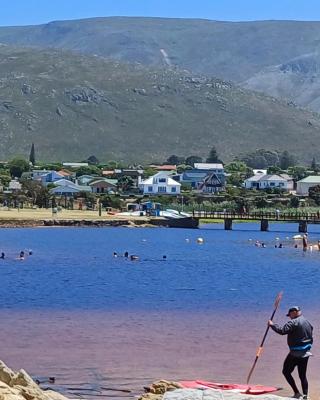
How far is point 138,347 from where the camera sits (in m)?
29.9

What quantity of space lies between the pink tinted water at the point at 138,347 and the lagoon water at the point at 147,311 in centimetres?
3

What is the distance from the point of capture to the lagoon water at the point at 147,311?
27.0m

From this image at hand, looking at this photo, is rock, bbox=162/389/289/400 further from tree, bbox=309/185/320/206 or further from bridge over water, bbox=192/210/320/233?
tree, bbox=309/185/320/206

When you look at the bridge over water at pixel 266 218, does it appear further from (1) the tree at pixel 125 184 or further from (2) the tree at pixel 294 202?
(1) the tree at pixel 125 184

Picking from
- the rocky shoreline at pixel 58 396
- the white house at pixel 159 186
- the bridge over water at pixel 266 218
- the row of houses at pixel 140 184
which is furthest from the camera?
the white house at pixel 159 186

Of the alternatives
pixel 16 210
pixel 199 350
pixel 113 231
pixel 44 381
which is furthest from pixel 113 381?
pixel 16 210

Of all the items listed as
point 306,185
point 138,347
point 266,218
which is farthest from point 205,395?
point 306,185

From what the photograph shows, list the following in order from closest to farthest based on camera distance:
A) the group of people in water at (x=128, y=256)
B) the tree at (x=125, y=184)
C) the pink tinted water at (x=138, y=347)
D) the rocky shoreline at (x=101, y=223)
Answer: the pink tinted water at (x=138, y=347), the group of people in water at (x=128, y=256), the rocky shoreline at (x=101, y=223), the tree at (x=125, y=184)

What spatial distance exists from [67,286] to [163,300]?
796cm

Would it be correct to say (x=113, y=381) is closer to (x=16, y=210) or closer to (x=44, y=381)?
(x=44, y=381)

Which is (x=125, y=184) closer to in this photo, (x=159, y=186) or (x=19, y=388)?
(x=159, y=186)

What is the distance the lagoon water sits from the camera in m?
27.0

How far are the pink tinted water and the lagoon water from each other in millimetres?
30

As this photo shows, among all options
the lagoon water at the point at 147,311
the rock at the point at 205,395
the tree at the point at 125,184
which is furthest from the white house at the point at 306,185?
the rock at the point at 205,395
